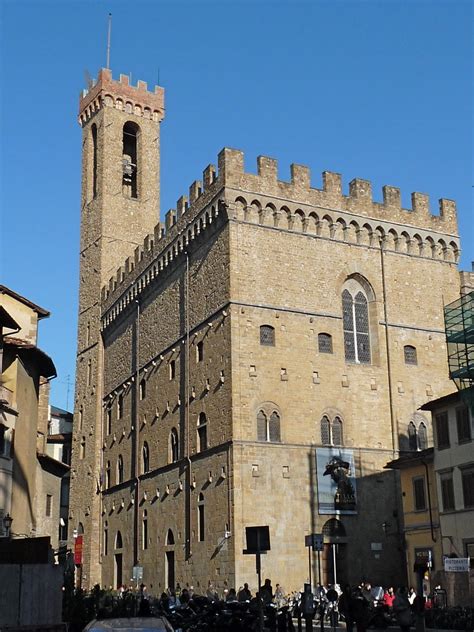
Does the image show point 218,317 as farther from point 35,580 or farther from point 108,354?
point 35,580

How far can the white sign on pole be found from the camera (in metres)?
21.4

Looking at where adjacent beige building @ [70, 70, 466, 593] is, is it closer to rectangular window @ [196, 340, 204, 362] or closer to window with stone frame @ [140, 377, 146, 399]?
rectangular window @ [196, 340, 204, 362]

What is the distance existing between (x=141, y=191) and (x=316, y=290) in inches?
711

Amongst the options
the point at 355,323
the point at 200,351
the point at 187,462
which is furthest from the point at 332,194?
the point at 187,462

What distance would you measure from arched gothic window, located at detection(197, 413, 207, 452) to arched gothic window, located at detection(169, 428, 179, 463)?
235 cm

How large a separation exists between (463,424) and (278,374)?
7411mm

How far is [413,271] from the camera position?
35406 millimetres

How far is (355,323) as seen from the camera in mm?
33906

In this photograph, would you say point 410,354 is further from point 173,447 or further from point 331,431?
point 173,447

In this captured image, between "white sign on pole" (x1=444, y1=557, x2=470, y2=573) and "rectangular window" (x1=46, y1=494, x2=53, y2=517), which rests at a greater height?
"rectangular window" (x1=46, y1=494, x2=53, y2=517)

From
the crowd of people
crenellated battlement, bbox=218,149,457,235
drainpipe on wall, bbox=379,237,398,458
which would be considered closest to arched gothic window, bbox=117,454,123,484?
the crowd of people

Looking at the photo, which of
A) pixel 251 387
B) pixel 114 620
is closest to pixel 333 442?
pixel 251 387

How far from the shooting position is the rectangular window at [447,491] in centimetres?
2661

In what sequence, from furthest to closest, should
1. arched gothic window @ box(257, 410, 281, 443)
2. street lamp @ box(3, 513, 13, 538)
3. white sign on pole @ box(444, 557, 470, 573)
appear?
arched gothic window @ box(257, 410, 281, 443) → street lamp @ box(3, 513, 13, 538) → white sign on pole @ box(444, 557, 470, 573)
